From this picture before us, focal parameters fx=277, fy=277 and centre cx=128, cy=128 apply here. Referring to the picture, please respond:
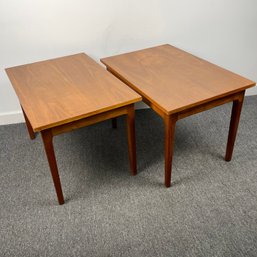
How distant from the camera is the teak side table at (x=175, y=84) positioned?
4.29 ft

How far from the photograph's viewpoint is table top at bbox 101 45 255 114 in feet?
4.32

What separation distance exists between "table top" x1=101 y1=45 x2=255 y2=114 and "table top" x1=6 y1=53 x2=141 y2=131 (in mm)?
92

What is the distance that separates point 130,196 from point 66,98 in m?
0.64

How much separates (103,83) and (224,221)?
3.09 ft

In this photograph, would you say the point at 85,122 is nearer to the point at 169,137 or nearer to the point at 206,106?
the point at 169,137

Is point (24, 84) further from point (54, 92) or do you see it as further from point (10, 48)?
point (10, 48)

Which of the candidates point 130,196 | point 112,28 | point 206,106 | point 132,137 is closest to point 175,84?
point 206,106

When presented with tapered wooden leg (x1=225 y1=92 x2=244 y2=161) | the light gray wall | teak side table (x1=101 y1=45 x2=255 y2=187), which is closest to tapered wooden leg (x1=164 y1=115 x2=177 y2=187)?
teak side table (x1=101 y1=45 x2=255 y2=187)

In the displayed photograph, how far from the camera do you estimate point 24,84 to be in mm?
1526

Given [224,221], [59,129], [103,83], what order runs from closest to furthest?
[59,129] < [224,221] < [103,83]

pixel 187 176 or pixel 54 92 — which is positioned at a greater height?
pixel 54 92

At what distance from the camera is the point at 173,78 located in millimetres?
1510

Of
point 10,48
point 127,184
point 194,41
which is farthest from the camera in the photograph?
point 194,41

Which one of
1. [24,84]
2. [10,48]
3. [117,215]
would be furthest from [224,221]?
[10,48]
